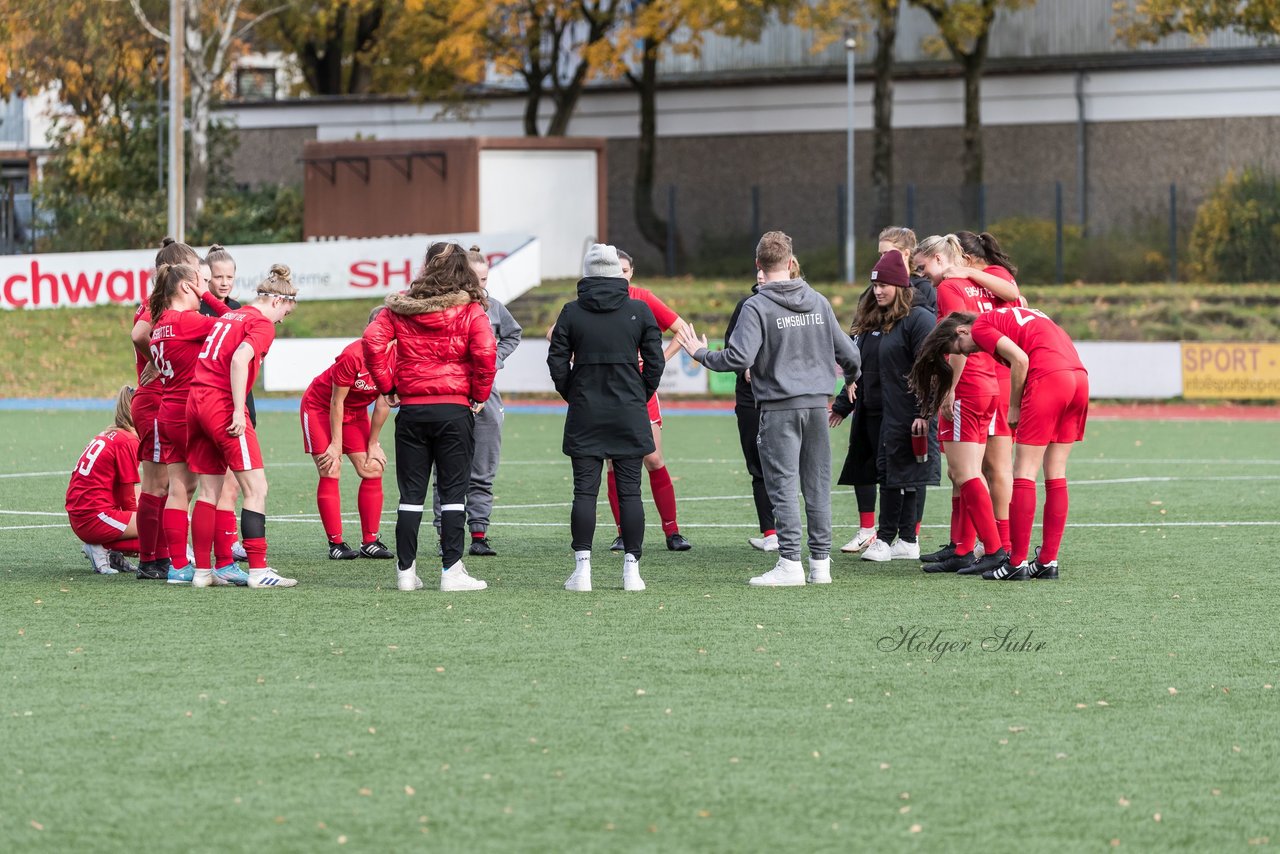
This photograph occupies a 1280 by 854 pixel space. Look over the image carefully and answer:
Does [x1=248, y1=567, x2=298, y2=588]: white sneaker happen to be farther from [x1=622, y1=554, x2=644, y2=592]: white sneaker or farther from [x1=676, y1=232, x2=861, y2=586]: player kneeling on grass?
[x1=676, y1=232, x2=861, y2=586]: player kneeling on grass

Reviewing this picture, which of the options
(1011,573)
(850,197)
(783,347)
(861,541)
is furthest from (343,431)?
(850,197)

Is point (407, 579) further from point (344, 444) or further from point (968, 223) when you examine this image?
point (968, 223)

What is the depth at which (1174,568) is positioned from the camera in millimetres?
10352

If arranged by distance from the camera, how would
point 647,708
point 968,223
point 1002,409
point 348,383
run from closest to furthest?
point 647,708
point 1002,409
point 348,383
point 968,223

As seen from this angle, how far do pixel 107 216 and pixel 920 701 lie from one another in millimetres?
36535

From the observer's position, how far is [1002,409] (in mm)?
10297

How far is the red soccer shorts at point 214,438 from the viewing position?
937 centimetres

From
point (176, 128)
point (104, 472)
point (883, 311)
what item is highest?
point (176, 128)

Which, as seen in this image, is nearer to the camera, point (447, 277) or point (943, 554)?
point (447, 277)

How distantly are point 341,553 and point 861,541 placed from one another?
10.3 ft

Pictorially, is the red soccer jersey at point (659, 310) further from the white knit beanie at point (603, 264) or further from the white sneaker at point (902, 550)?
the white sneaker at point (902, 550)

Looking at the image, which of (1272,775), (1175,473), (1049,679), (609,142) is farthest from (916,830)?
(609,142)

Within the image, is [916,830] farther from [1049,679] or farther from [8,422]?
[8,422]

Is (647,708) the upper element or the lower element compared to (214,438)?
lower
